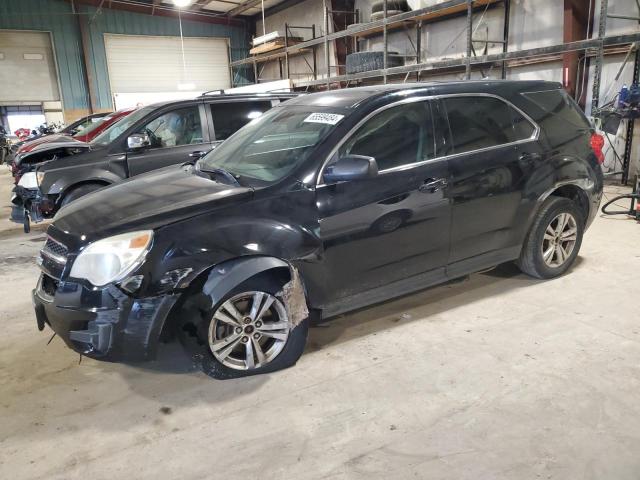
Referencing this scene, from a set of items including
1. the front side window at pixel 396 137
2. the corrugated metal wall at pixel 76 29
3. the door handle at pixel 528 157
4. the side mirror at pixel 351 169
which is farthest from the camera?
the corrugated metal wall at pixel 76 29

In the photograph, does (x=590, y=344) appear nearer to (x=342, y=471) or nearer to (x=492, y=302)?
(x=492, y=302)

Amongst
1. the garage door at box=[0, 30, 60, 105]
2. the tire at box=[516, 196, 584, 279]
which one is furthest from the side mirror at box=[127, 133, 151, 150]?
the garage door at box=[0, 30, 60, 105]

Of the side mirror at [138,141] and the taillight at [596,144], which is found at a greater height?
the side mirror at [138,141]

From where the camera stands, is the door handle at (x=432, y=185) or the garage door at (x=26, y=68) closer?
the door handle at (x=432, y=185)

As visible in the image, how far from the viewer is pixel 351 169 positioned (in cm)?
265

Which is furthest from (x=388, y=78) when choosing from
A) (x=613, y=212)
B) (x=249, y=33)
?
(x=249, y=33)

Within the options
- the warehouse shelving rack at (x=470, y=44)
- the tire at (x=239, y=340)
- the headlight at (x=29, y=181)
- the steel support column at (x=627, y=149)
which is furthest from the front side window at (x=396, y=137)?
the steel support column at (x=627, y=149)

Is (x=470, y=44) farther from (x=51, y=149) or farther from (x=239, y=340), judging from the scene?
(x=239, y=340)

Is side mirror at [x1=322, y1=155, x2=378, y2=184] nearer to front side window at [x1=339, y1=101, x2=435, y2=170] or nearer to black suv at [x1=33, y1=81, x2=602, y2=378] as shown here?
black suv at [x1=33, y1=81, x2=602, y2=378]

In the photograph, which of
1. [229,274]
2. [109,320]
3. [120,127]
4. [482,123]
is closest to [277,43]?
[120,127]

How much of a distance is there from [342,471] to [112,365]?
1.60 meters

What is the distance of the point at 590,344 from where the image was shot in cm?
292

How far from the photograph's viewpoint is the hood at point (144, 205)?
247cm

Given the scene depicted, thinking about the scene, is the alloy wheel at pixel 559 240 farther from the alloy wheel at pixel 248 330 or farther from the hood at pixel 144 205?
the hood at pixel 144 205
